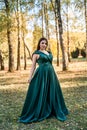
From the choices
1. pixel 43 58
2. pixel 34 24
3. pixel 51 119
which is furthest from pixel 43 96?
pixel 34 24

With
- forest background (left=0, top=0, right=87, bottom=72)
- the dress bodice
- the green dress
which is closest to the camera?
the green dress

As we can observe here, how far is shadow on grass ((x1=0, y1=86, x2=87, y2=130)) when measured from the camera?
6492mm

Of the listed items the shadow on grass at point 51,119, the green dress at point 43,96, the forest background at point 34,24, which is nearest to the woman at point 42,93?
the green dress at point 43,96

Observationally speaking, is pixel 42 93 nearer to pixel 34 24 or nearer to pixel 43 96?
pixel 43 96

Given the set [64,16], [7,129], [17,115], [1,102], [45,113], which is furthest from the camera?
[64,16]

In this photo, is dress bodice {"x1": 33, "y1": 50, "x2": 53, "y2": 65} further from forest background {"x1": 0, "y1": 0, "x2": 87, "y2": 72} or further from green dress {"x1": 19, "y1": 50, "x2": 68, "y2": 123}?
forest background {"x1": 0, "y1": 0, "x2": 87, "y2": 72}

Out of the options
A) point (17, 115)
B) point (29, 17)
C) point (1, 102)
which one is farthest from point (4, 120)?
point (29, 17)

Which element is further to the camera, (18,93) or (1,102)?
(18,93)

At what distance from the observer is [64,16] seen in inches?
1486

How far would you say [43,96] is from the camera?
7.09 m

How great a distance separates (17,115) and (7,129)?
4.12 feet

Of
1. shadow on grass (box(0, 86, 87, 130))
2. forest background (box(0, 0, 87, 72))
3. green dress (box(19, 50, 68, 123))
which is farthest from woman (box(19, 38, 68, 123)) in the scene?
forest background (box(0, 0, 87, 72))

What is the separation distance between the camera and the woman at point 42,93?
7070 mm

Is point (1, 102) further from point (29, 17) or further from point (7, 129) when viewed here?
point (29, 17)
